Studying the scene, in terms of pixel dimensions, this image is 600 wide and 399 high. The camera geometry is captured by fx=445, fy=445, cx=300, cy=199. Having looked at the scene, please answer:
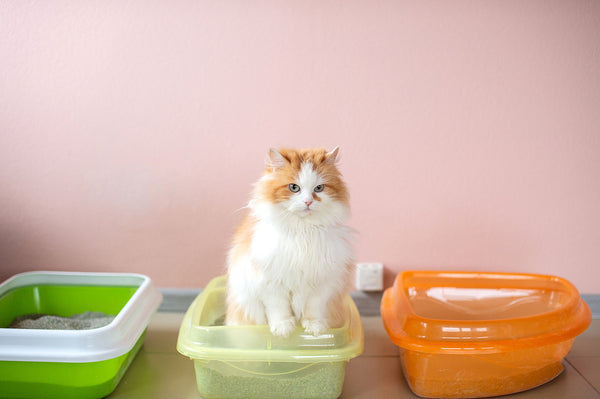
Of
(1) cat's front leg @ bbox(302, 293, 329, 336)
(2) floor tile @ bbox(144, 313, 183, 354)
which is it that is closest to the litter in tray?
(2) floor tile @ bbox(144, 313, 183, 354)

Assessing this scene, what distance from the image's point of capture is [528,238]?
1776 mm

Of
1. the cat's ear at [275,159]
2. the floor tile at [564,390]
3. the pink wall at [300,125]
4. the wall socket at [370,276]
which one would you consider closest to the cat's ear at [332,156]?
the cat's ear at [275,159]

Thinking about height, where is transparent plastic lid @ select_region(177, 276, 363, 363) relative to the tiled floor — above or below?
above

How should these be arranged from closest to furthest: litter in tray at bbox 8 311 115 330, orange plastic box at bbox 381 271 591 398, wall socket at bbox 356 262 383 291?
orange plastic box at bbox 381 271 591 398 → litter in tray at bbox 8 311 115 330 → wall socket at bbox 356 262 383 291

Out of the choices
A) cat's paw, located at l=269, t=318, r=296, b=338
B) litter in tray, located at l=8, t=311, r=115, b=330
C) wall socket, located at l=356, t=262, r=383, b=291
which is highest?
cat's paw, located at l=269, t=318, r=296, b=338

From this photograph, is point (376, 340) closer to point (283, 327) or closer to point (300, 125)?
point (283, 327)

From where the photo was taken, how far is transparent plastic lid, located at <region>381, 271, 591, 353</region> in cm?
124

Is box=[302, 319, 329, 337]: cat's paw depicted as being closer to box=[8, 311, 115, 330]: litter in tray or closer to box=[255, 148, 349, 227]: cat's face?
box=[255, 148, 349, 227]: cat's face

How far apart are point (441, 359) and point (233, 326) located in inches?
23.3

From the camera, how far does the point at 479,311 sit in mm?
1600

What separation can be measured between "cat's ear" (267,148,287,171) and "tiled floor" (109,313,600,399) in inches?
28.6

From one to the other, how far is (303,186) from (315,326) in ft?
1.25

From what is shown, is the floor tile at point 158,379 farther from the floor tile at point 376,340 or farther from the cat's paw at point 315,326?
the floor tile at point 376,340

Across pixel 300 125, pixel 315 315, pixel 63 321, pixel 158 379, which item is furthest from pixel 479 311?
pixel 63 321
